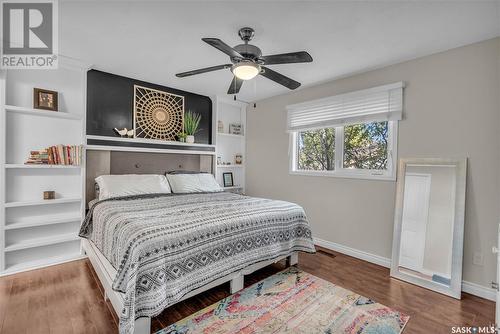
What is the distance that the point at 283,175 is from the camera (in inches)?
157

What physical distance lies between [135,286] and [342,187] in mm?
2690

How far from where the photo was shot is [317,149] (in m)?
3.68

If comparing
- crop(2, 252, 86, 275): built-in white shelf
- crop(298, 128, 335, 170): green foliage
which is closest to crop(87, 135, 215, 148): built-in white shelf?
crop(2, 252, 86, 275): built-in white shelf

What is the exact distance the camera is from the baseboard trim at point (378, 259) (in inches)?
85.2

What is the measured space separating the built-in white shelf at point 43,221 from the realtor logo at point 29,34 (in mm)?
1665

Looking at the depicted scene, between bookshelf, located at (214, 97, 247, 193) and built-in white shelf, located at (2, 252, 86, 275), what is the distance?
89.3 inches

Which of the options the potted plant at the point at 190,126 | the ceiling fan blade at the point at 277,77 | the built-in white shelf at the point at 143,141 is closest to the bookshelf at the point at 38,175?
the built-in white shelf at the point at 143,141

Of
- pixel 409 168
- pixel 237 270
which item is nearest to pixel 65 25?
pixel 237 270

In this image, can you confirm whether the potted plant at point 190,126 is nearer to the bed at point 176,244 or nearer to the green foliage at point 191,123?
the green foliage at point 191,123

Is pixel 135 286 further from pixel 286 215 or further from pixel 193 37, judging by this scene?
pixel 193 37

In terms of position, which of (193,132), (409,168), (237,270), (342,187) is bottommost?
(237,270)

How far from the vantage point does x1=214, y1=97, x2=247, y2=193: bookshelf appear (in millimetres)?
4388

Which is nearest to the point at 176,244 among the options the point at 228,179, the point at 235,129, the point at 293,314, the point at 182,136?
the point at 293,314

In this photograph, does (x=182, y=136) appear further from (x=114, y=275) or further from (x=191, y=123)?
(x=114, y=275)
